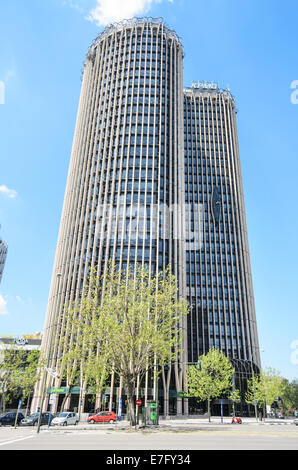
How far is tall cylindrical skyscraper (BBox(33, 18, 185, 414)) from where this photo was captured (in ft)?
214

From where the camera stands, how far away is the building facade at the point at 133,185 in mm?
64688

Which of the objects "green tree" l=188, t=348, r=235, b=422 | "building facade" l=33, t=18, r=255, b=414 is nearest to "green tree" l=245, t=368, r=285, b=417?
"green tree" l=188, t=348, r=235, b=422

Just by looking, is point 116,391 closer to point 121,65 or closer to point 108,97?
point 108,97

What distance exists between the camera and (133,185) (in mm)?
68875

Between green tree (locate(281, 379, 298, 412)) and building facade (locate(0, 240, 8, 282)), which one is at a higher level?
building facade (locate(0, 240, 8, 282))

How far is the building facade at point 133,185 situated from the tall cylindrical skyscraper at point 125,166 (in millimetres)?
218

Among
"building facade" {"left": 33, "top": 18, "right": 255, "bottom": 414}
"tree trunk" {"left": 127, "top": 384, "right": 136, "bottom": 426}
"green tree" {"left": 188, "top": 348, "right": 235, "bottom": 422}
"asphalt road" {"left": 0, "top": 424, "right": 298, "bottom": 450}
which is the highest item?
"building facade" {"left": 33, "top": 18, "right": 255, "bottom": 414}

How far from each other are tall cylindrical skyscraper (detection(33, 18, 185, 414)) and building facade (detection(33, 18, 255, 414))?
0.22 m

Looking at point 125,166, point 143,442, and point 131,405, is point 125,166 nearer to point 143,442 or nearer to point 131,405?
point 131,405

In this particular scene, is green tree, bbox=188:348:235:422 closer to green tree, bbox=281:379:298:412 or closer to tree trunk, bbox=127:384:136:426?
tree trunk, bbox=127:384:136:426

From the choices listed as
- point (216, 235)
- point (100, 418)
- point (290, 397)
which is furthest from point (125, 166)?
point (290, 397)

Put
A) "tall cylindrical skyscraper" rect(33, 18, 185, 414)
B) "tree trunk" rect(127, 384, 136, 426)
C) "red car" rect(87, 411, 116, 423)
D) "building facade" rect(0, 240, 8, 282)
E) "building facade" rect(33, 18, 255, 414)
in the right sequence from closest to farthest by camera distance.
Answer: "tree trunk" rect(127, 384, 136, 426) → "red car" rect(87, 411, 116, 423) → "building facade" rect(33, 18, 255, 414) → "tall cylindrical skyscraper" rect(33, 18, 185, 414) → "building facade" rect(0, 240, 8, 282)
